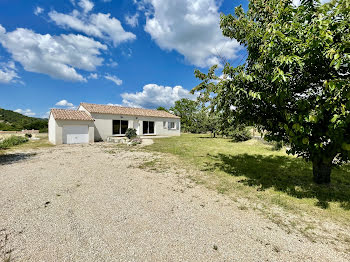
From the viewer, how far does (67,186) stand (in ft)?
16.6

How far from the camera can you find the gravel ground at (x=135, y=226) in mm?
2447

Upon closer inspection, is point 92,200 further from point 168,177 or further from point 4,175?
point 4,175

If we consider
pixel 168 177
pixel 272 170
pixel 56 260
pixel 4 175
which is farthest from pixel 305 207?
pixel 4 175

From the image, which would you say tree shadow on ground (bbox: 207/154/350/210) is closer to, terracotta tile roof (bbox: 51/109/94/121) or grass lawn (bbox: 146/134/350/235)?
grass lawn (bbox: 146/134/350/235)

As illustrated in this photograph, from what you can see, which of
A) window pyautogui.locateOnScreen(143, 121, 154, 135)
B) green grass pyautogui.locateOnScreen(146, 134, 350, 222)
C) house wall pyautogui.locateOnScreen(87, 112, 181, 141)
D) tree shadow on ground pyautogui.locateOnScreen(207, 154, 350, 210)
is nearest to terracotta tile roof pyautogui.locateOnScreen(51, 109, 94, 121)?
house wall pyautogui.locateOnScreen(87, 112, 181, 141)

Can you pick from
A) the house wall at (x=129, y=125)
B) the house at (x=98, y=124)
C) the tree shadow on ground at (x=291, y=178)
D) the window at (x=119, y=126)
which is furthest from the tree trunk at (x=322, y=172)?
the window at (x=119, y=126)

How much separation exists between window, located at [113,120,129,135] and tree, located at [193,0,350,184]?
52.2 ft

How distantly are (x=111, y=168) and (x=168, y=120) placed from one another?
1789 cm

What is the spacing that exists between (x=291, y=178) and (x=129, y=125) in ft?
58.4

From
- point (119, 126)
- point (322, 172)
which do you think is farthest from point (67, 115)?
point (322, 172)

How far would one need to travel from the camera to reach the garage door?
14.4 meters

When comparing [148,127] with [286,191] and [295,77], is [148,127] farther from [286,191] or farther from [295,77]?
[295,77]

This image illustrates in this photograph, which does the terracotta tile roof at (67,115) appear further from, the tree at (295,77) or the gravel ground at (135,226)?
the tree at (295,77)

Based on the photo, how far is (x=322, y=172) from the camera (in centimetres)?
534
